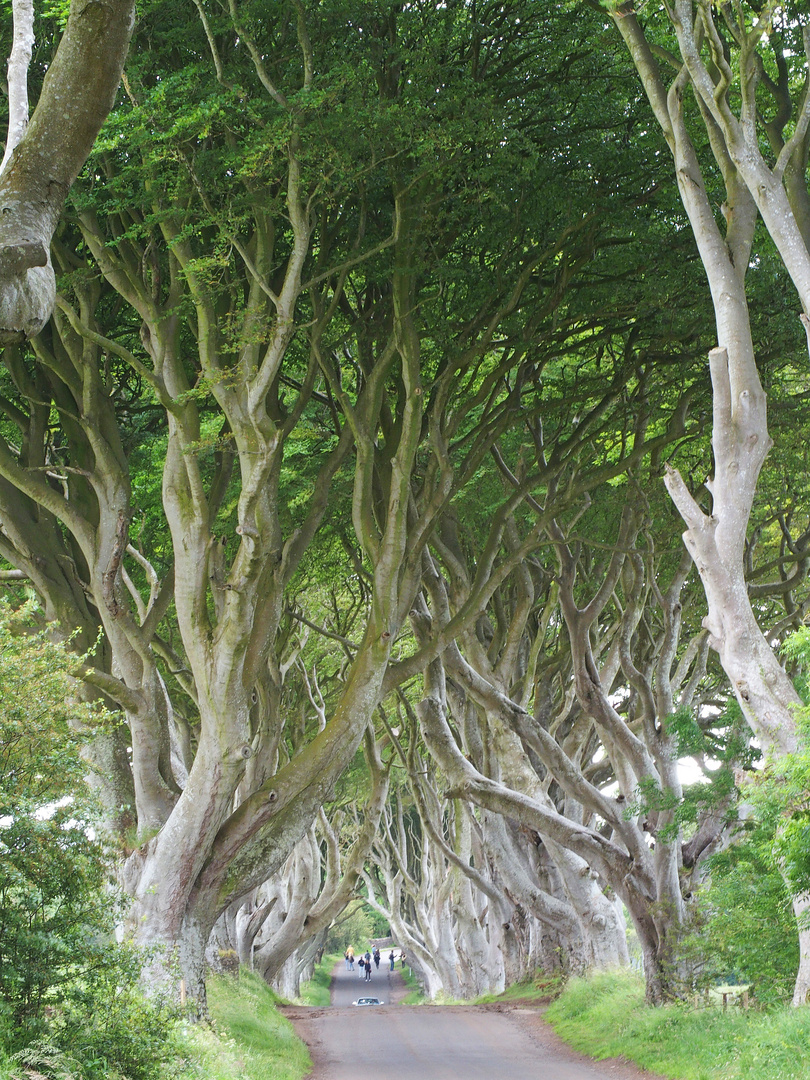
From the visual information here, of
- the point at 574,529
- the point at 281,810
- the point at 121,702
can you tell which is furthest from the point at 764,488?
the point at 121,702

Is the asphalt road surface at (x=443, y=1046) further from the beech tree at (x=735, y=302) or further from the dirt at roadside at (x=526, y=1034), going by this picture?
the beech tree at (x=735, y=302)

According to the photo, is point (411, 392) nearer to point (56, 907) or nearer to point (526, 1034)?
point (56, 907)

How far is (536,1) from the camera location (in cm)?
1073

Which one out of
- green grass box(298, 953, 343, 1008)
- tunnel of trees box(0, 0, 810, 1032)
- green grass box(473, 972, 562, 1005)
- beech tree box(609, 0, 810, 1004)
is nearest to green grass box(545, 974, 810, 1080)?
tunnel of trees box(0, 0, 810, 1032)

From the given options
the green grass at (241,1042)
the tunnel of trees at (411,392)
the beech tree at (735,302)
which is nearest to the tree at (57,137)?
the tunnel of trees at (411,392)

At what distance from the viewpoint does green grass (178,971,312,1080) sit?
7703 mm

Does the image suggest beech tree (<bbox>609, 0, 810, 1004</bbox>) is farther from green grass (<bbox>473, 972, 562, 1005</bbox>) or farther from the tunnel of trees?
green grass (<bbox>473, 972, 562, 1005</bbox>)

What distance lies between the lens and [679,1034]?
41.0 feet

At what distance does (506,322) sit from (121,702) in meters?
6.99

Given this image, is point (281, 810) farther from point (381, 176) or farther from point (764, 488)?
point (764, 488)

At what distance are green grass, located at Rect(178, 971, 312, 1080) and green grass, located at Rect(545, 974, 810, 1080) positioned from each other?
4416 millimetres

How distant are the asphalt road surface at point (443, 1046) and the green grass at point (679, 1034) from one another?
0.35m

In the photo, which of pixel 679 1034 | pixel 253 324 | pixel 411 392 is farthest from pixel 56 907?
pixel 679 1034

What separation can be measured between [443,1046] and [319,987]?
128 feet
